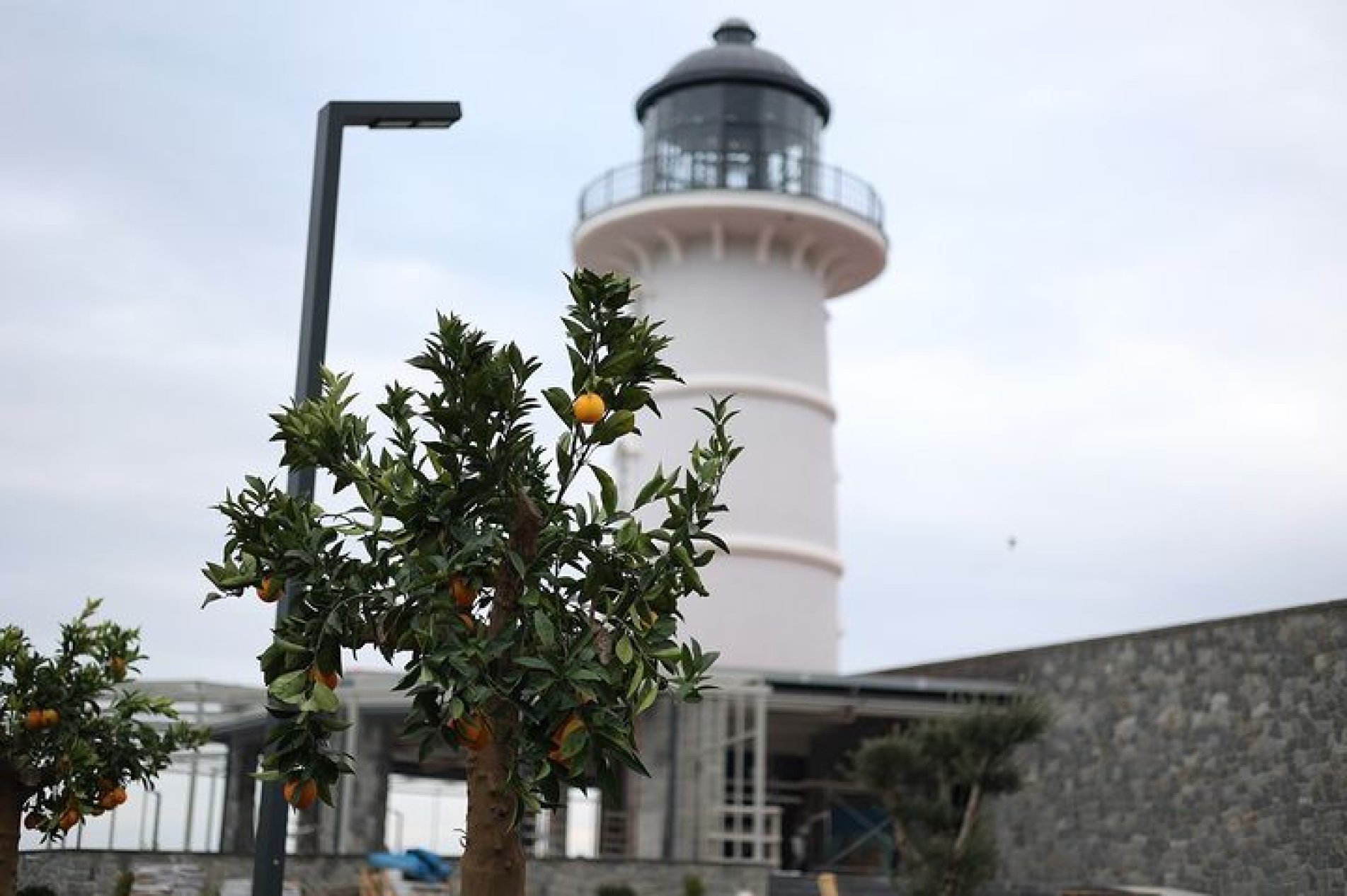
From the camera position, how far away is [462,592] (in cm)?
753

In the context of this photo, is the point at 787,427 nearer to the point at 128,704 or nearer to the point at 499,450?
the point at 128,704

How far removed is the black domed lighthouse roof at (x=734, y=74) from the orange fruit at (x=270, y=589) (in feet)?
76.7

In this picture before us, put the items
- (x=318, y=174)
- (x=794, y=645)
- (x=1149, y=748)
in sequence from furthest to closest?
(x=794, y=645) → (x=1149, y=748) → (x=318, y=174)

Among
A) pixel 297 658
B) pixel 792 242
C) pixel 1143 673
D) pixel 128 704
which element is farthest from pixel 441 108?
pixel 792 242

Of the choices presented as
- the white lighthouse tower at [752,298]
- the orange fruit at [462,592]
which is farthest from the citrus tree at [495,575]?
the white lighthouse tower at [752,298]

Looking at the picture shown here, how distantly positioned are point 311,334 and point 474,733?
264 centimetres

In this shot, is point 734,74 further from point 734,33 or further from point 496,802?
point 496,802

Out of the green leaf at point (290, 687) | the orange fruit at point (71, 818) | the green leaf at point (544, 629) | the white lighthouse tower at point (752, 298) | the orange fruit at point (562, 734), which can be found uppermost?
the white lighthouse tower at point (752, 298)

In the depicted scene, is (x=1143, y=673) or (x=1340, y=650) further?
(x=1143, y=673)

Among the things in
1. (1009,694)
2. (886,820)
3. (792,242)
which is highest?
(792,242)

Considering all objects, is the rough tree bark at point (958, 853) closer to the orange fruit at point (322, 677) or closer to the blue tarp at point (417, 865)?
the blue tarp at point (417, 865)

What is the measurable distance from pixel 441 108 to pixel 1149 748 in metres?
16.3

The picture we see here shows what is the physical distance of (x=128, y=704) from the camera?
499 inches

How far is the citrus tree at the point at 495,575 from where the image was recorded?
24.1ft
